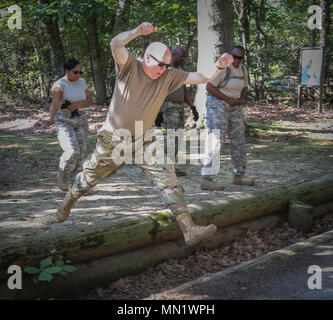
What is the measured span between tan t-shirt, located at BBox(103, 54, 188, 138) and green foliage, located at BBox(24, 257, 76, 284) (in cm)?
139

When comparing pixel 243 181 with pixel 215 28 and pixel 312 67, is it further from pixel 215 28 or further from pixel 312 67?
pixel 312 67

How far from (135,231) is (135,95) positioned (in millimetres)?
1430

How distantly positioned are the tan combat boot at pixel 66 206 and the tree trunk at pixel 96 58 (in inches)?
541

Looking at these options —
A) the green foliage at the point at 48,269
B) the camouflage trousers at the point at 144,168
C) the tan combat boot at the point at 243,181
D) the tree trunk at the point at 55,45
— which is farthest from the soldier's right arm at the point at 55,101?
the tree trunk at the point at 55,45

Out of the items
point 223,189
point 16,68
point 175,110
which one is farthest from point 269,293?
point 16,68

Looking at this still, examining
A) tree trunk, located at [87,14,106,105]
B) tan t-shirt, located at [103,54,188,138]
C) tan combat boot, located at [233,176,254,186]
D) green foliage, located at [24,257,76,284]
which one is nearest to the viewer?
green foliage, located at [24,257,76,284]

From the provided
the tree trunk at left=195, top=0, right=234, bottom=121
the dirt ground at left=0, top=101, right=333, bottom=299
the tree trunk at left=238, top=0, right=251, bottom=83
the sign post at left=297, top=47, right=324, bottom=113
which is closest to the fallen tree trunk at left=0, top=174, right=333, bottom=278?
the dirt ground at left=0, top=101, right=333, bottom=299

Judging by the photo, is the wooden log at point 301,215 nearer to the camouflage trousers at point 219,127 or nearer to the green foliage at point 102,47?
the camouflage trousers at point 219,127

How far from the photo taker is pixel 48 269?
11.4 ft

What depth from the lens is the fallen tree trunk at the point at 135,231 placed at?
3.58 metres

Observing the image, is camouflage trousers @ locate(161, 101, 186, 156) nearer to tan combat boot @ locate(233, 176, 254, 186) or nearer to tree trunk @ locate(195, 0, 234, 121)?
tan combat boot @ locate(233, 176, 254, 186)

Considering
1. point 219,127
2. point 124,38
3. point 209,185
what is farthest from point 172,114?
point 124,38

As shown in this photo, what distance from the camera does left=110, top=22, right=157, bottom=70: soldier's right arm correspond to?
3.45 m

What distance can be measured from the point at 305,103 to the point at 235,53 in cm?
1386
